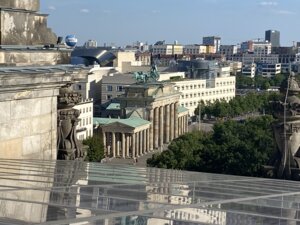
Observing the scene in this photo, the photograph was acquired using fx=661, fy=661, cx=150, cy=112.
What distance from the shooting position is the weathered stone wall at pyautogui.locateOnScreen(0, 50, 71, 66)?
13.2 m

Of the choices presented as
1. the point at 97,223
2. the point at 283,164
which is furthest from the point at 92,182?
the point at 283,164

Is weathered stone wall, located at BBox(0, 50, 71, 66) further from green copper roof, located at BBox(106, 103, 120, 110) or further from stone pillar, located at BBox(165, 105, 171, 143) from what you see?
stone pillar, located at BBox(165, 105, 171, 143)

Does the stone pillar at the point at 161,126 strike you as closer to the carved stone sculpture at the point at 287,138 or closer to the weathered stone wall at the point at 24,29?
the carved stone sculpture at the point at 287,138

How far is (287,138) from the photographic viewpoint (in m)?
17.1

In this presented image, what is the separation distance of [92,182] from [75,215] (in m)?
3.89

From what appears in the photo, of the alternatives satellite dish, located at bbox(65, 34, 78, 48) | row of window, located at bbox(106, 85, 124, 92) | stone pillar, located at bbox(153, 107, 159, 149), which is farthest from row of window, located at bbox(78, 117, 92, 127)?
satellite dish, located at bbox(65, 34, 78, 48)

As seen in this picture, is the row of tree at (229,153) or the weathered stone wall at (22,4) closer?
the weathered stone wall at (22,4)

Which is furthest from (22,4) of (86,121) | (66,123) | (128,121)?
(128,121)

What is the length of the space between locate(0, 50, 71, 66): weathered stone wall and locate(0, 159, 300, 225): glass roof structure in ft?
6.67

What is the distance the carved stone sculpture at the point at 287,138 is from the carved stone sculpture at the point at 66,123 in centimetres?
525

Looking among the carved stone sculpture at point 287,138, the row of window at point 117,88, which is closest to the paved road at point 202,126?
the row of window at point 117,88

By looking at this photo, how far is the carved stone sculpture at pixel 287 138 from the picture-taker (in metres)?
17.0

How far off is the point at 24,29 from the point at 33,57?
76 centimetres

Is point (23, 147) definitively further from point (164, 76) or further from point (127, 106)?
point (164, 76)
